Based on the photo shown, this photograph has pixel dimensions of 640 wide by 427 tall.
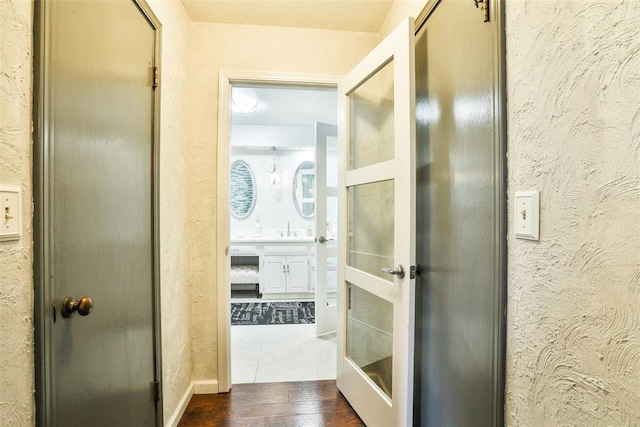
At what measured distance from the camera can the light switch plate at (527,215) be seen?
0.74 meters

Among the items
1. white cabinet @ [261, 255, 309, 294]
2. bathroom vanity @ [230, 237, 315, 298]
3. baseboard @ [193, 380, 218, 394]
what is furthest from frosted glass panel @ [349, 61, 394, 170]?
white cabinet @ [261, 255, 309, 294]

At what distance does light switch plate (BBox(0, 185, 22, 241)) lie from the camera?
2.13 feet

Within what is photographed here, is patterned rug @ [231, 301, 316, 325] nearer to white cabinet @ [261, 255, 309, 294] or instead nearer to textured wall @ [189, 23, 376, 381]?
white cabinet @ [261, 255, 309, 294]

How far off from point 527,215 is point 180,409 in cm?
198

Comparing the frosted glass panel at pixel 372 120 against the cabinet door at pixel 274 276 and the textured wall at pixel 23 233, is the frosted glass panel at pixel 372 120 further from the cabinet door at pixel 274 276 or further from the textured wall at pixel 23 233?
the cabinet door at pixel 274 276

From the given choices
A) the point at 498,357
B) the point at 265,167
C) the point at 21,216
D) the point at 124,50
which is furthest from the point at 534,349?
the point at 265,167

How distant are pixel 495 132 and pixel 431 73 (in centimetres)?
55

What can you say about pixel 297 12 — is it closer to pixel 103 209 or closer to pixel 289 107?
pixel 103 209

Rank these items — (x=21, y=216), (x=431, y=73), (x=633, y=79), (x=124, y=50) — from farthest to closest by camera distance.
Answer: (x=431, y=73), (x=124, y=50), (x=21, y=216), (x=633, y=79)

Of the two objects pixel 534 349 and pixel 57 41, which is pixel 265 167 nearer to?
pixel 57 41

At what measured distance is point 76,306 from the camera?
85 centimetres

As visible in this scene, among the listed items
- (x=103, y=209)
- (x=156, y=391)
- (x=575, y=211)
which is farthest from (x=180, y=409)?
(x=575, y=211)

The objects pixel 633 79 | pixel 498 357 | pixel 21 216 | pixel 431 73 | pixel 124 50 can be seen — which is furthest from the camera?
pixel 431 73

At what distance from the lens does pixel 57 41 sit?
80 centimetres
